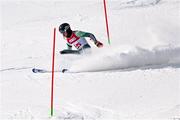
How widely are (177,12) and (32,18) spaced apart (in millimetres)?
6107

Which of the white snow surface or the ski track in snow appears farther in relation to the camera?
the ski track in snow

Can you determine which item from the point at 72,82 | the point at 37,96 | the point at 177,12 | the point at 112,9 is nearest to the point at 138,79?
the point at 72,82

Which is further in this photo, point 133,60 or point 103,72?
point 133,60

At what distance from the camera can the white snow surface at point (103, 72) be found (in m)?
8.44

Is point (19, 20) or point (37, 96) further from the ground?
point (19, 20)

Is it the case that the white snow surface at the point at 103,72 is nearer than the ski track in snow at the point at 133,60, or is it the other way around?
the white snow surface at the point at 103,72

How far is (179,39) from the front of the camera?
1291 cm

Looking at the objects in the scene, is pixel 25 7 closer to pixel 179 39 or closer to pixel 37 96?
pixel 179 39

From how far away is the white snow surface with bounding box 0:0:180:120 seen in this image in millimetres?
8438

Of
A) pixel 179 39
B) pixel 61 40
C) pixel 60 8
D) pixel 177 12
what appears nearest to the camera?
pixel 179 39

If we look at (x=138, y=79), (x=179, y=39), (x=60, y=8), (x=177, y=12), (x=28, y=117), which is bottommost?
(x=28, y=117)

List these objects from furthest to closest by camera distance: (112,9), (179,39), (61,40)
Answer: (112,9) < (61,40) < (179,39)

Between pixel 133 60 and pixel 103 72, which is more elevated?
pixel 133 60

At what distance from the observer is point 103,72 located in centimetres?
1084
